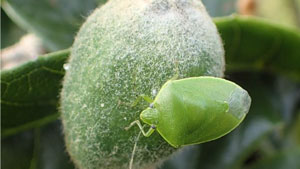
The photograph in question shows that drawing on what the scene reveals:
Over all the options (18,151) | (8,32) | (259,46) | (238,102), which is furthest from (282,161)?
(8,32)

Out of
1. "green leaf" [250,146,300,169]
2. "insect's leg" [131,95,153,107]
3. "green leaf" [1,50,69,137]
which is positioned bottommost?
"green leaf" [250,146,300,169]

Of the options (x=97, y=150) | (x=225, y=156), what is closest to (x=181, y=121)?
(x=97, y=150)

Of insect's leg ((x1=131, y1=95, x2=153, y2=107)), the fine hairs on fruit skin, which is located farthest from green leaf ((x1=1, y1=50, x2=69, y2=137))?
insect's leg ((x1=131, y1=95, x2=153, y2=107))

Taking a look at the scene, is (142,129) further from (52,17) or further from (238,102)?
(52,17)

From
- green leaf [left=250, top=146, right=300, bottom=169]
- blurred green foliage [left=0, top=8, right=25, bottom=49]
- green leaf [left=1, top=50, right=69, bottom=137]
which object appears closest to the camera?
green leaf [left=1, top=50, right=69, bottom=137]

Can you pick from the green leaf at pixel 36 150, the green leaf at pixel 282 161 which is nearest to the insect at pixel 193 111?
the green leaf at pixel 36 150

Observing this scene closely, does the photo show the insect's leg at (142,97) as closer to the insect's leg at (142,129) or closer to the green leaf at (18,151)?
the insect's leg at (142,129)

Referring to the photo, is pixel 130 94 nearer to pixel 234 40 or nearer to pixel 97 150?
pixel 97 150

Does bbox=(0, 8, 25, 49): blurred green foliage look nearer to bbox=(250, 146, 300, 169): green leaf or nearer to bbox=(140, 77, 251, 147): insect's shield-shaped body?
bbox=(250, 146, 300, 169): green leaf
